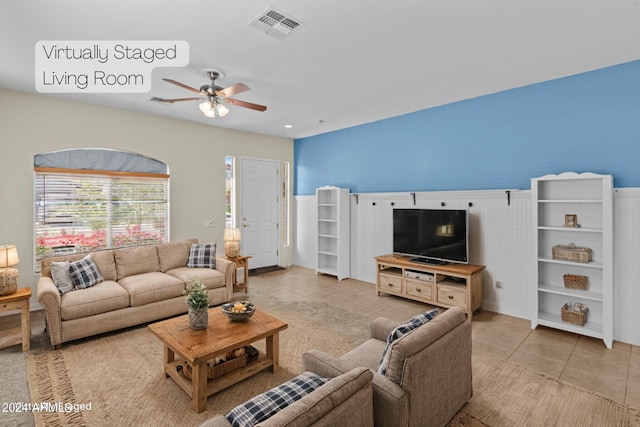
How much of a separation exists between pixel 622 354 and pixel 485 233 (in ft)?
5.72

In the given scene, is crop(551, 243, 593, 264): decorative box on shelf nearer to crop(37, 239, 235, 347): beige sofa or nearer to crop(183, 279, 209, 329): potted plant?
crop(183, 279, 209, 329): potted plant

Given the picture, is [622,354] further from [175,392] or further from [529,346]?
[175,392]

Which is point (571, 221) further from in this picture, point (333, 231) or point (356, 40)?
point (333, 231)

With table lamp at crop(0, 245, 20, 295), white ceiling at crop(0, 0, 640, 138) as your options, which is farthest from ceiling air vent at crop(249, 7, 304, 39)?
table lamp at crop(0, 245, 20, 295)

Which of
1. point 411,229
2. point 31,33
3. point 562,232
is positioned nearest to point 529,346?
point 562,232

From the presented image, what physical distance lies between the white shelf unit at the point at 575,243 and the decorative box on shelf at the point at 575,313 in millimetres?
44

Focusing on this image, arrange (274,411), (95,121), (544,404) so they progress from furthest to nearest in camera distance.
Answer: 1. (95,121)
2. (544,404)
3. (274,411)

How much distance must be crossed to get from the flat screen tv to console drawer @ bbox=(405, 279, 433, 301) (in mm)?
312

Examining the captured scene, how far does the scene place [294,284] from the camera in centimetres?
558

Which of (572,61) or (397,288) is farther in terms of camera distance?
(397,288)

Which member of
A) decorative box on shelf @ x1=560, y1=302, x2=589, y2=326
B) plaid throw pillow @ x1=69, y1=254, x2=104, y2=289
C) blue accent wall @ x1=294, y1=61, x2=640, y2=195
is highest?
blue accent wall @ x1=294, y1=61, x2=640, y2=195

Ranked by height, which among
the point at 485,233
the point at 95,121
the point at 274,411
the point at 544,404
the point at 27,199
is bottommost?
the point at 544,404

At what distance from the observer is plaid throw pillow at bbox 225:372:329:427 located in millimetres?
1382

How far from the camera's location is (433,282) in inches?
168
